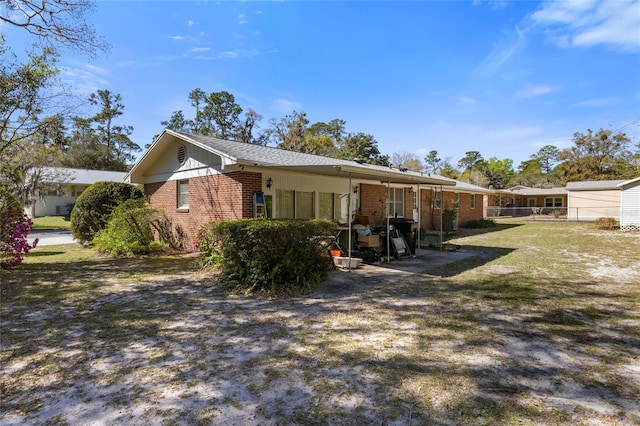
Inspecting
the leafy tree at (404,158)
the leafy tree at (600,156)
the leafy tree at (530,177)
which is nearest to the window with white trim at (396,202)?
the leafy tree at (404,158)

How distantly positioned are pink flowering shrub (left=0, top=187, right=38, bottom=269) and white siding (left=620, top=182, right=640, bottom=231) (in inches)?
1044

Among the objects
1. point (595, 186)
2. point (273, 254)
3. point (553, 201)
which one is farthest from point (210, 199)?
point (553, 201)

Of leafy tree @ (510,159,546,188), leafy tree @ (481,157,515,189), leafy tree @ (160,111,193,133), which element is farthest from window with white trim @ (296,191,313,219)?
leafy tree @ (481,157,515,189)

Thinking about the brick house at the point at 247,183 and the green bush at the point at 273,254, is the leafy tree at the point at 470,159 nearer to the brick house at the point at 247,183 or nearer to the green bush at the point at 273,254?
the brick house at the point at 247,183

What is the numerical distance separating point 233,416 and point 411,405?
1399 mm

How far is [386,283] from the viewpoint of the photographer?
22.5 feet

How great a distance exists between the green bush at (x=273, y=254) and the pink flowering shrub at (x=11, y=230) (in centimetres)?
552

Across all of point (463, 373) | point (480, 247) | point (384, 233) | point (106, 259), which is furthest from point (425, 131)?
point (463, 373)

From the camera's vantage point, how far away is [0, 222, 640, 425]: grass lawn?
260 cm

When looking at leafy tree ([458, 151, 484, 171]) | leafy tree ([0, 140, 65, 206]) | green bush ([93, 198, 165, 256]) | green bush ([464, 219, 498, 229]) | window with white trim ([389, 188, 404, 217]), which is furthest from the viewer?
leafy tree ([458, 151, 484, 171])

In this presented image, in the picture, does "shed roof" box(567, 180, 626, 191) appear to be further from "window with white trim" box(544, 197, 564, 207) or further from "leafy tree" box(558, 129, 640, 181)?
"leafy tree" box(558, 129, 640, 181)

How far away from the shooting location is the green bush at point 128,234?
1065cm

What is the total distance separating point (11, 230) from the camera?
8078 millimetres

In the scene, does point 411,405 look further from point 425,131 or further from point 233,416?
point 425,131
